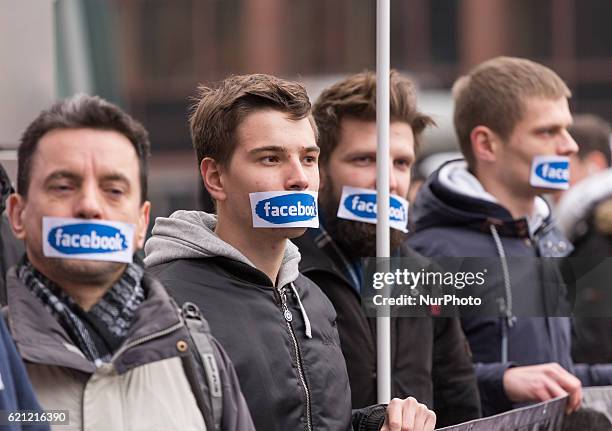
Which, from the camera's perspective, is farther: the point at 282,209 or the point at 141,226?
the point at 282,209

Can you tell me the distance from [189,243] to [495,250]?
1.52m

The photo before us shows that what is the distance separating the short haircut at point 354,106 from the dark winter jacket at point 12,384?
156cm

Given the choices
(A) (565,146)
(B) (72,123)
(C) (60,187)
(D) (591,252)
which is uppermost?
(B) (72,123)

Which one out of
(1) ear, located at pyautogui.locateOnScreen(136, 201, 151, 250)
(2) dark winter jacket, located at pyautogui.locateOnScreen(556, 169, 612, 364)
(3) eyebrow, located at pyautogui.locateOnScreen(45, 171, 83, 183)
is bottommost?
(2) dark winter jacket, located at pyautogui.locateOnScreen(556, 169, 612, 364)

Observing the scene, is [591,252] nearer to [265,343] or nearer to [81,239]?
[265,343]

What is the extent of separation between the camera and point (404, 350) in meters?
4.08

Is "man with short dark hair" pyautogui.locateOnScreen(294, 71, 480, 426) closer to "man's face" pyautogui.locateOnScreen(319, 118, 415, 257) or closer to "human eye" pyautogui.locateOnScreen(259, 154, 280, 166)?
"man's face" pyautogui.locateOnScreen(319, 118, 415, 257)

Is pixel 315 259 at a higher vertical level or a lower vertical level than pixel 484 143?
lower

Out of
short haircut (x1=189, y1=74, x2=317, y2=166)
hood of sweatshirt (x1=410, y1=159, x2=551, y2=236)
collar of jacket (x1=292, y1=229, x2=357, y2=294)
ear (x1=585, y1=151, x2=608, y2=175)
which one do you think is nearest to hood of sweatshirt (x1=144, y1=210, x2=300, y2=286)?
short haircut (x1=189, y1=74, x2=317, y2=166)

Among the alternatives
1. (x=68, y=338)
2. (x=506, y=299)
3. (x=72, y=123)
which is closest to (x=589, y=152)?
(x=506, y=299)

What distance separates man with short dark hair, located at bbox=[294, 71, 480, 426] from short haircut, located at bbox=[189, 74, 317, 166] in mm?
598

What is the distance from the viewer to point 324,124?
4.23m

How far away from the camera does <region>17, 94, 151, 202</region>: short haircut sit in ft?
9.65

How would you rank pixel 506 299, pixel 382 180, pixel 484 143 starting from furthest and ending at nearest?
pixel 484 143
pixel 506 299
pixel 382 180
